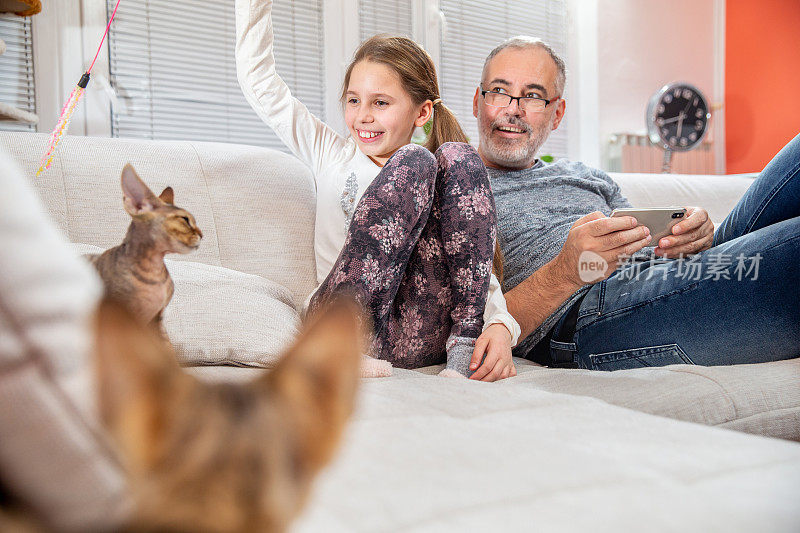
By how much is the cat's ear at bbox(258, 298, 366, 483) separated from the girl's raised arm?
4.12 ft

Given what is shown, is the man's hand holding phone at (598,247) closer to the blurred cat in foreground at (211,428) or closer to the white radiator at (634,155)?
the blurred cat in foreground at (211,428)

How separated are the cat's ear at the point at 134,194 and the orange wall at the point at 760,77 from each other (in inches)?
165

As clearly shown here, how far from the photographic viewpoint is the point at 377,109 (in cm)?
138

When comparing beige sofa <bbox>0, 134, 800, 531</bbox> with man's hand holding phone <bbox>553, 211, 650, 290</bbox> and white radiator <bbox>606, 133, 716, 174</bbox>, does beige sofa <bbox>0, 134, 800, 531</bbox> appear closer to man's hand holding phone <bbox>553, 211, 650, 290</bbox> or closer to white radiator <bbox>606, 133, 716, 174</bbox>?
man's hand holding phone <bbox>553, 211, 650, 290</bbox>

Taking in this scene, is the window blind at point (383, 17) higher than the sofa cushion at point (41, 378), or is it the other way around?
the window blind at point (383, 17)

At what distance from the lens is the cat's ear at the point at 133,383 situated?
183 mm

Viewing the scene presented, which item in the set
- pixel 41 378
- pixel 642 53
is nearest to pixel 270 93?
pixel 41 378

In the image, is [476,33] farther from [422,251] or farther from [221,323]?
[221,323]

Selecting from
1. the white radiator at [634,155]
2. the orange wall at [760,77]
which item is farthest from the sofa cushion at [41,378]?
the orange wall at [760,77]

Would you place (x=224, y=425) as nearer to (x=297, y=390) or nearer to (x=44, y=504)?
(x=297, y=390)

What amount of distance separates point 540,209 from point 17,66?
1706 millimetres

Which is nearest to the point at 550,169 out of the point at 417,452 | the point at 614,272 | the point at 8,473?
the point at 614,272

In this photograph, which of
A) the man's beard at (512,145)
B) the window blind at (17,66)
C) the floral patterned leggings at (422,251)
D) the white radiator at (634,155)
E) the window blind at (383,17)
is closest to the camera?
the floral patterned leggings at (422,251)

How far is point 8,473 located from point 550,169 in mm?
1598
